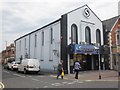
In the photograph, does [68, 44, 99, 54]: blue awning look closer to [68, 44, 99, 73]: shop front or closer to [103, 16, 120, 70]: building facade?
[68, 44, 99, 73]: shop front

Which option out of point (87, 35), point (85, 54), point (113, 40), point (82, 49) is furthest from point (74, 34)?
point (113, 40)

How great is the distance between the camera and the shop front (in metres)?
26.6

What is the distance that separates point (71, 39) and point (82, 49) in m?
2.09

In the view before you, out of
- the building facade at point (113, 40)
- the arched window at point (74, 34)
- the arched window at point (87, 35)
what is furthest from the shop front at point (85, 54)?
the building facade at point (113, 40)

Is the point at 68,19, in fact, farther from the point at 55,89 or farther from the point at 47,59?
the point at 55,89

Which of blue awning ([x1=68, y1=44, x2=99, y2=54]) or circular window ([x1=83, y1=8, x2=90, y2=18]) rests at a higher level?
circular window ([x1=83, y1=8, x2=90, y2=18])

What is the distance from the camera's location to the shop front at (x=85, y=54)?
2659 centimetres

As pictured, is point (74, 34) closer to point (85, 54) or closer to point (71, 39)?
point (71, 39)

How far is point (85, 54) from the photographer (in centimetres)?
2878

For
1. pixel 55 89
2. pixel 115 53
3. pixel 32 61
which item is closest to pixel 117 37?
pixel 115 53

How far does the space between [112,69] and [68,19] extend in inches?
380

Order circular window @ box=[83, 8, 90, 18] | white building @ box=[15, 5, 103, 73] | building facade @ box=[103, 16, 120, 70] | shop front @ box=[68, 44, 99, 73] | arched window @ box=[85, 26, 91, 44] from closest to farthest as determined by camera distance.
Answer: shop front @ box=[68, 44, 99, 73] < white building @ box=[15, 5, 103, 73] < circular window @ box=[83, 8, 90, 18] < arched window @ box=[85, 26, 91, 44] < building facade @ box=[103, 16, 120, 70]

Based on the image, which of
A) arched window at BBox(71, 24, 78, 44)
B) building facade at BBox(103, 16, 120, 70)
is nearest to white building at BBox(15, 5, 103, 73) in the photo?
arched window at BBox(71, 24, 78, 44)

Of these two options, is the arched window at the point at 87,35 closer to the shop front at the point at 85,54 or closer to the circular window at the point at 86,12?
the circular window at the point at 86,12
